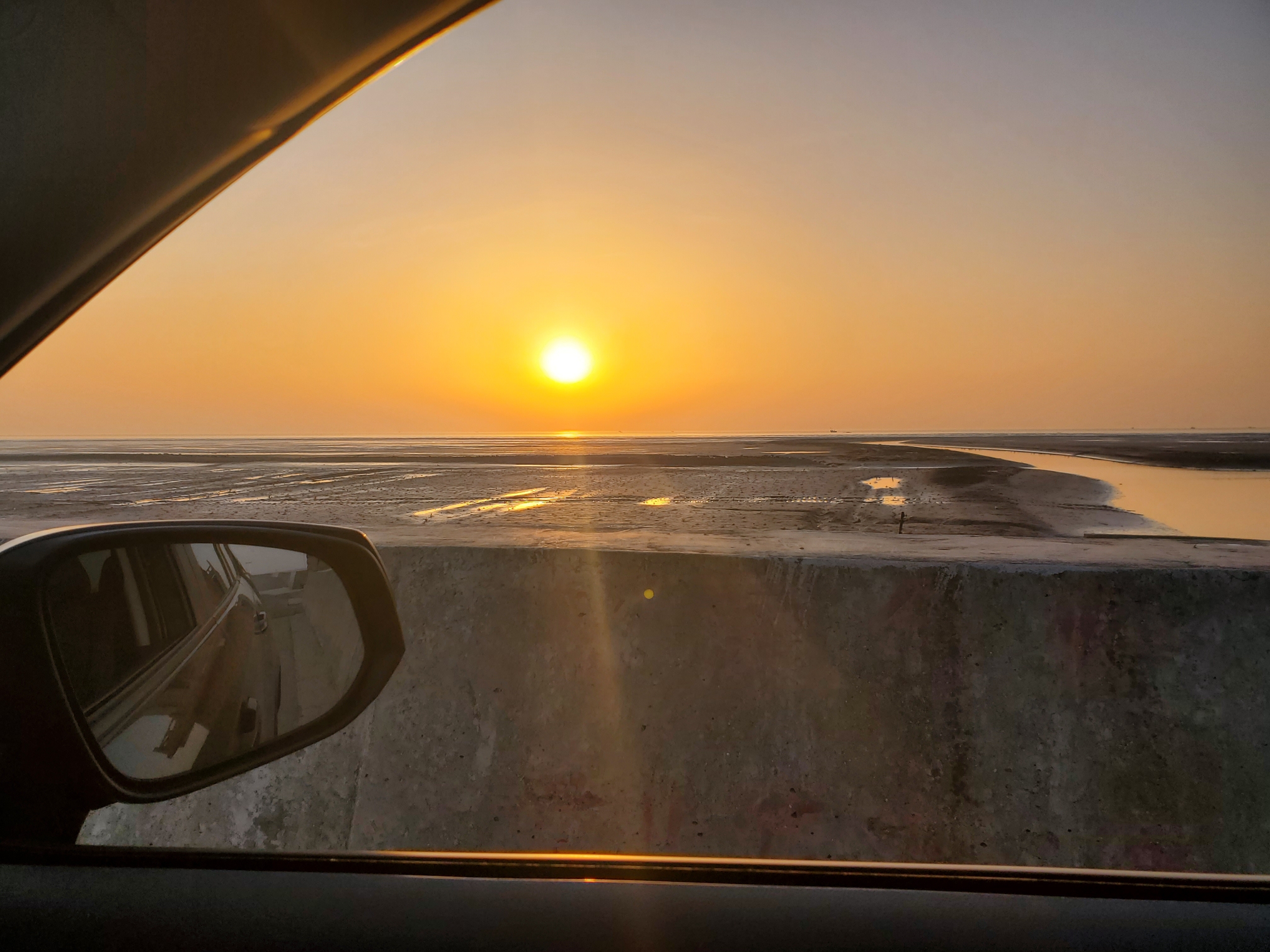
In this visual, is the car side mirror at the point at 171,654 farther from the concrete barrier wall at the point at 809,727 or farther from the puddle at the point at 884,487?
the puddle at the point at 884,487

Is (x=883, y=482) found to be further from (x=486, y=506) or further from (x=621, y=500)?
(x=486, y=506)

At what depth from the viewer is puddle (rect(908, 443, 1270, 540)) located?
35.5 ft

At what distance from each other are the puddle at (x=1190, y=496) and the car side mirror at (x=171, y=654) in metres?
5.82

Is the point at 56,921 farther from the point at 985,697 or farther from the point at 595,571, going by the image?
the point at 985,697

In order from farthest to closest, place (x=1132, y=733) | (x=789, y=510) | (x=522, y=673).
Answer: (x=789, y=510), (x=522, y=673), (x=1132, y=733)

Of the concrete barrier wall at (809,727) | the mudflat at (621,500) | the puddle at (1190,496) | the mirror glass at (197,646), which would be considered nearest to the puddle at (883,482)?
the mudflat at (621,500)

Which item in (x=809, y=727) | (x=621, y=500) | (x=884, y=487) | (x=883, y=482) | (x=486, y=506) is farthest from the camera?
(x=883, y=482)

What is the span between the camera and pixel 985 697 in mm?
3109

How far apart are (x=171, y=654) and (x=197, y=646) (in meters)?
0.07

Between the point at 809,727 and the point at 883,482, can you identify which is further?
the point at 883,482

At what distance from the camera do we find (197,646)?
163 cm

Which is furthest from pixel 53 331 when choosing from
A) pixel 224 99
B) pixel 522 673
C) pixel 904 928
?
pixel 522 673

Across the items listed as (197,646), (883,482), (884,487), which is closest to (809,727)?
(197,646)

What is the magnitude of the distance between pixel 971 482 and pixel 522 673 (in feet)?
60.2
